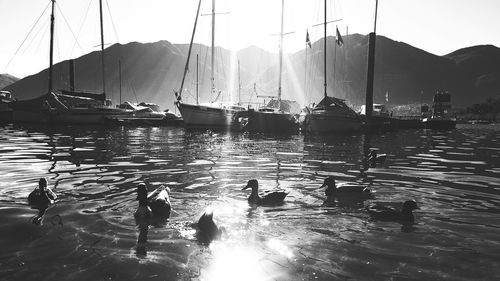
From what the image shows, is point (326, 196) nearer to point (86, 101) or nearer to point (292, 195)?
point (292, 195)

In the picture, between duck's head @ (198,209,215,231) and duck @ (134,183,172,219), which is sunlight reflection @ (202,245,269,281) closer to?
duck's head @ (198,209,215,231)

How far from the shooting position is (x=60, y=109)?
55375 mm

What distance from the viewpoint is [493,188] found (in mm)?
14195

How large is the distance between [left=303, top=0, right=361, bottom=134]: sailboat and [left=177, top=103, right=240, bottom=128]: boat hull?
35.7 feet

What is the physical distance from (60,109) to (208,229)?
55158mm

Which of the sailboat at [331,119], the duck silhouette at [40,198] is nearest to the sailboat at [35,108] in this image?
the sailboat at [331,119]

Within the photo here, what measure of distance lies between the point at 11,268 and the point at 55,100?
55647mm

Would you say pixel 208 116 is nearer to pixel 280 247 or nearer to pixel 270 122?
pixel 270 122

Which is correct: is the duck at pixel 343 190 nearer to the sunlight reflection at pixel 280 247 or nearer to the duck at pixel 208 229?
the sunlight reflection at pixel 280 247

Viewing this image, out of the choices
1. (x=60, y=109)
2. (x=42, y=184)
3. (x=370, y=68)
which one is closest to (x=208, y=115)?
(x=60, y=109)

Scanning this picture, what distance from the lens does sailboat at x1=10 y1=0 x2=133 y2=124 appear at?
55.3m

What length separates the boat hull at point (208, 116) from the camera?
5238 cm

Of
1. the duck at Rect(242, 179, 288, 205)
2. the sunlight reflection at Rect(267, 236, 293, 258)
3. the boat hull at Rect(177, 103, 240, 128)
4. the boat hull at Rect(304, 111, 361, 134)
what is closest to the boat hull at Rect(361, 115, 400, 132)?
the boat hull at Rect(304, 111, 361, 134)

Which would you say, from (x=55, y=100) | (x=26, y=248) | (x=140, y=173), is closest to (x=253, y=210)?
(x=26, y=248)
